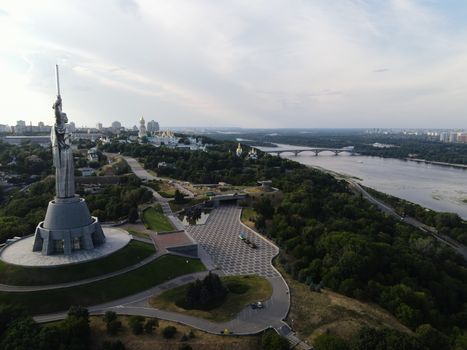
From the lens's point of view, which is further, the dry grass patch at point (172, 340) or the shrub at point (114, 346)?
the dry grass patch at point (172, 340)

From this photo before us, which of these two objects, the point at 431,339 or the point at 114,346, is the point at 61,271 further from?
the point at 431,339

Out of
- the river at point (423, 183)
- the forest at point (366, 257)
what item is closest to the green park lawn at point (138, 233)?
the forest at point (366, 257)

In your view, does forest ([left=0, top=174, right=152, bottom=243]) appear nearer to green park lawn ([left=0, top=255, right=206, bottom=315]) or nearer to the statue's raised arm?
the statue's raised arm

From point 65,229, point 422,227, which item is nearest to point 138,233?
point 65,229

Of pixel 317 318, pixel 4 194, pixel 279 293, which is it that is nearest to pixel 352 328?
pixel 317 318

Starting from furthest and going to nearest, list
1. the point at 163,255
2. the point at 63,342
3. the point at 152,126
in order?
→ the point at 152,126 < the point at 163,255 < the point at 63,342

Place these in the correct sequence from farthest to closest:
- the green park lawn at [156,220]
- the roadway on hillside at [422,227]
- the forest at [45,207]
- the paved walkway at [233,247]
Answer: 1. the roadway on hillside at [422,227]
2. the green park lawn at [156,220]
3. the forest at [45,207]
4. the paved walkway at [233,247]

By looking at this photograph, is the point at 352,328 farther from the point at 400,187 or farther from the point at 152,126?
the point at 152,126

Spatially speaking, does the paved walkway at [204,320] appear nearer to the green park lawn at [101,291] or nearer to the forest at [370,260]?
the green park lawn at [101,291]
